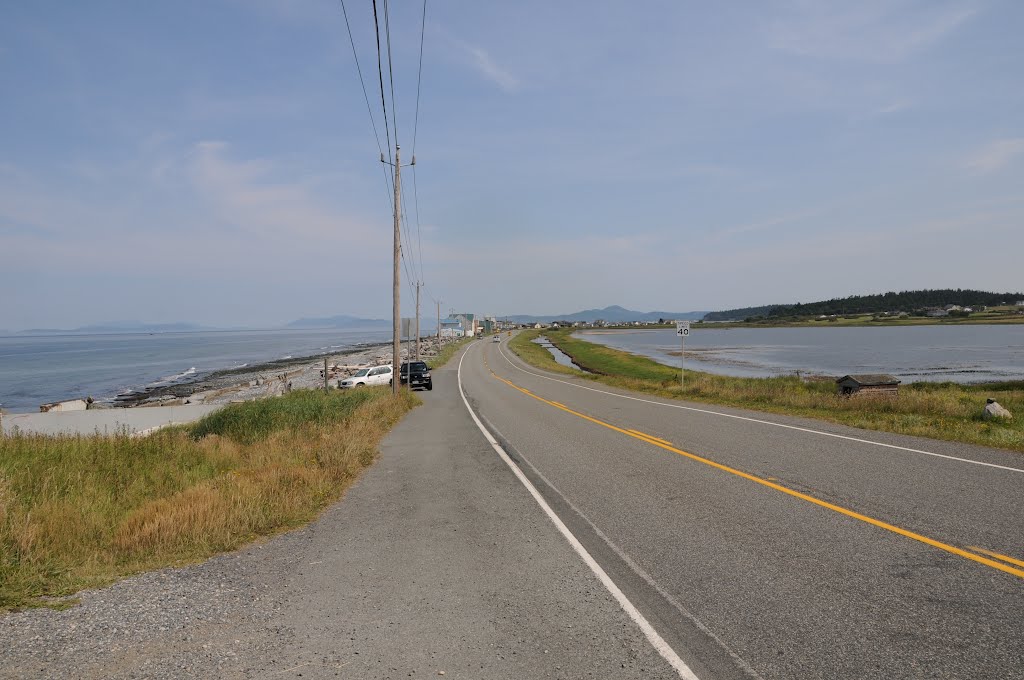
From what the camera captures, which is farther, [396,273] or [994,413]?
[396,273]

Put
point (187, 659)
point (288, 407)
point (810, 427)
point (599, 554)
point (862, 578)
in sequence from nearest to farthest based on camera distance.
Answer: point (187, 659) → point (862, 578) → point (599, 554) → point (810, 427) → point (288, 407)

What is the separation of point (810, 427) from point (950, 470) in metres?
5.28

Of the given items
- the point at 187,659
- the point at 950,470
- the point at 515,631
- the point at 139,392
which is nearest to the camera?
the point at 187,659

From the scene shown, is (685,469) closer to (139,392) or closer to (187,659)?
(187,659)

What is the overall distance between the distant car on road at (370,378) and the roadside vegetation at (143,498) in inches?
984

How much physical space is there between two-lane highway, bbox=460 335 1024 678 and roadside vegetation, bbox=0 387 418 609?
372 cm

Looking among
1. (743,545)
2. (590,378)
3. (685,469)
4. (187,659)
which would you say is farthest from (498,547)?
Result: (590,378)

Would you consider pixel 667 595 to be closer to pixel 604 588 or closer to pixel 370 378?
pixel 604 588

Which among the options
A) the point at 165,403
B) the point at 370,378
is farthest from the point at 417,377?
the point at 165,403

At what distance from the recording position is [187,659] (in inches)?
158

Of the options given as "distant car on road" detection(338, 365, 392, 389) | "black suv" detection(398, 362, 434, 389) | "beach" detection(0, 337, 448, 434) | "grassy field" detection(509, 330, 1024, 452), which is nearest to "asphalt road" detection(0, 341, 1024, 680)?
A: "grassy field" detection(509, 330, 1024, 452)

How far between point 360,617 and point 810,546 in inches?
174

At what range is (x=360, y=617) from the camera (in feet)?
15.3

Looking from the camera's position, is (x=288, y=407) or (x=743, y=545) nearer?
(x=743, y=545)
